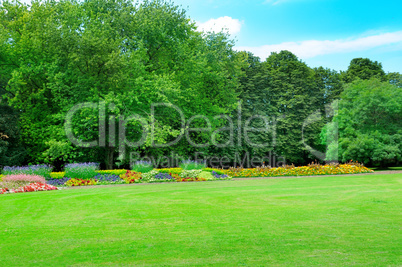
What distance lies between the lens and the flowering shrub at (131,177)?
758 inches

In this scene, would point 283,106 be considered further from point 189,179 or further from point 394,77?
point 189,179

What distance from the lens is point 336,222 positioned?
6781mm

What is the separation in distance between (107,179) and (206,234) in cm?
1426

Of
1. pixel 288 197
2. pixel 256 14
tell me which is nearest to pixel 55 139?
pixel 256 14

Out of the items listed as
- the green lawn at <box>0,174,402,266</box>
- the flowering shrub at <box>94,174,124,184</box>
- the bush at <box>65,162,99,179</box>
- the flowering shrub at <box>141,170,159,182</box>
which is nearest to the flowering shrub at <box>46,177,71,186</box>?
the bush at <box>65,162,99,179</box>

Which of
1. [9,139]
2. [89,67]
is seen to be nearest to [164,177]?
[89,67]

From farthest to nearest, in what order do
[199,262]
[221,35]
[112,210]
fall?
[221,35]
[112,210]
[199,262]

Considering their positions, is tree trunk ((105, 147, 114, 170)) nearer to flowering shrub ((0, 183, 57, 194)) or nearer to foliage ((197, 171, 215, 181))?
foliage ((197, 171, 215, 181))

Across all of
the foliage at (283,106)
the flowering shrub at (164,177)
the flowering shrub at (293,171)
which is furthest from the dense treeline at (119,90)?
the flowering shrub at (293,171)

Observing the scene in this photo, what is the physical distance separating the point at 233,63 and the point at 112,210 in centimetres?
2749

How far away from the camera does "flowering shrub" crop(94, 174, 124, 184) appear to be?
18.9 m

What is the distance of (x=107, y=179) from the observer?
1920 centimetres

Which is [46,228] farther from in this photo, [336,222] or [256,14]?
[256,14]

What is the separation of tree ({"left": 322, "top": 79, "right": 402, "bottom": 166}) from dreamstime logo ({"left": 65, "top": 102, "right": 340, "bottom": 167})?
7.33 metres
